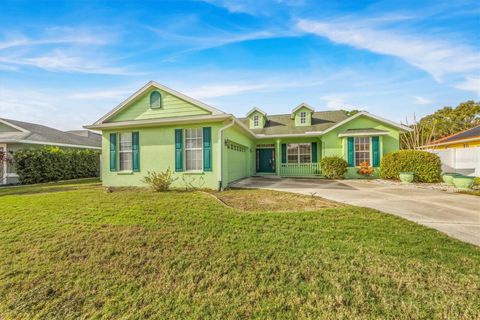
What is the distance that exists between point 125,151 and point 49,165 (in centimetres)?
717

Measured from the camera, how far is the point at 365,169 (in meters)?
13.1

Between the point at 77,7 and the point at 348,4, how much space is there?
9.94m

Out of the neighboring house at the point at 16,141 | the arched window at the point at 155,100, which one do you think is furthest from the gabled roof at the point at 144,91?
the neighboring house at the point at 16,141

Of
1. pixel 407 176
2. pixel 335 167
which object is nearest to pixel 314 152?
pixel 335 167

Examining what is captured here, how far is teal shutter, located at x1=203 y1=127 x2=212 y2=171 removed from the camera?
948cm

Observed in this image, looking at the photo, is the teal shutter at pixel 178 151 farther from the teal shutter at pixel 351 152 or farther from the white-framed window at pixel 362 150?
the white-framed window at pixel 362 150

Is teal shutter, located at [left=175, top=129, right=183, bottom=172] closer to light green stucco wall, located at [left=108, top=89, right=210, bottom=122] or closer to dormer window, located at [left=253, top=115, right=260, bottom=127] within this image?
light green stucco wall, located at [left=108, top=89, right=210, bottom=122]

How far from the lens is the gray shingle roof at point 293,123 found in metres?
15.7

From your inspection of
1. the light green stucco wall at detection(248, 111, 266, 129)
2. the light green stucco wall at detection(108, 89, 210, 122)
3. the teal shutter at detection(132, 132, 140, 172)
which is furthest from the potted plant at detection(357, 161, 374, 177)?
the teal shutter at detection(132, 132, 140, 172)

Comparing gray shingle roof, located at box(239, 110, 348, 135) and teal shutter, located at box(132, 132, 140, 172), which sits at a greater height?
gray shingle roof, located at box(239, 110, 348, 135)

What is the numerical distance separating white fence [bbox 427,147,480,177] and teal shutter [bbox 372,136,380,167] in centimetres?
497

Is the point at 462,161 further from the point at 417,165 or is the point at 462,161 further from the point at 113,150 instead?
the point at 113,150

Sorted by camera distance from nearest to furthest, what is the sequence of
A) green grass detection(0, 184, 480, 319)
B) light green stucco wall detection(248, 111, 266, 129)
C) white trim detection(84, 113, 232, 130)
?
1. green grass detection(0, 184, 480, 319)
2. white trim detection(84, 113, 232, 130)
3. light green stucco wall detection(248, 111, 266, 129)

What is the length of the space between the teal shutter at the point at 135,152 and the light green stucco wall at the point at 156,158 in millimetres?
152
